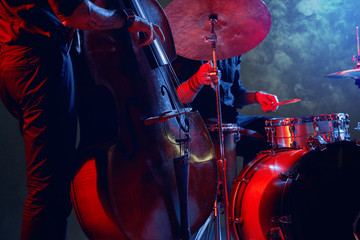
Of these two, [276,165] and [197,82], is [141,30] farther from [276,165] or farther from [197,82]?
[276,165]

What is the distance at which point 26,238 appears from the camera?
0.93 meters

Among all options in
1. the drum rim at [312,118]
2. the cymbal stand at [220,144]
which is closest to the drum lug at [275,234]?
the cymbal stand at [220,144]

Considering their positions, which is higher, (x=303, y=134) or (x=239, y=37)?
(x=239, y=37)

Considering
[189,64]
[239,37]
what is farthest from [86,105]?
[189,64]

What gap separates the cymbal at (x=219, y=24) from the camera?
1.70 metres

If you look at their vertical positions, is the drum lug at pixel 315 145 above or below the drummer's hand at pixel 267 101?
below

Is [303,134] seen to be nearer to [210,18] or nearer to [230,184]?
[230,184]

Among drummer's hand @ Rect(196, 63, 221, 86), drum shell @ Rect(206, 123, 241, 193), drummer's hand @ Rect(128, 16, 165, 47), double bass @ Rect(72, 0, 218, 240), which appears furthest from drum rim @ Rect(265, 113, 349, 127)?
drummer's hand @ Rect(128, 16, 165, 47)

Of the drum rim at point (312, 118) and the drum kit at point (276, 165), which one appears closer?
the drum kit at point (276, 165)

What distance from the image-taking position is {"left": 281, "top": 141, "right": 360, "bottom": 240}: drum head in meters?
1.41

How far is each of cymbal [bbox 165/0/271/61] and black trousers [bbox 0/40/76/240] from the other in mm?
932

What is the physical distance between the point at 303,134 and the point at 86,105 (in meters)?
1.29

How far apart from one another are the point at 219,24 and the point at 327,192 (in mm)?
1107

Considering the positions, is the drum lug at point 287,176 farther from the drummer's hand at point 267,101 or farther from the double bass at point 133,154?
the drummer's hand at point 267,101
